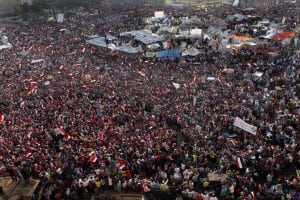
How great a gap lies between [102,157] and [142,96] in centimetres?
699

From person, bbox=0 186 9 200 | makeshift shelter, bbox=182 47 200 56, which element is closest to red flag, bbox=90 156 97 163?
person, bbox=0 186 9 200

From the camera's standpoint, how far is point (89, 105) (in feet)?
69.3

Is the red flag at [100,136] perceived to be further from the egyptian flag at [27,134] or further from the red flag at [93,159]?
the egyptian flag at [27,134]

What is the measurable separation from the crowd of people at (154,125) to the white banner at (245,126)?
0.33 meters

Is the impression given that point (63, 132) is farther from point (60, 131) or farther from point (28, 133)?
point (28, 133)

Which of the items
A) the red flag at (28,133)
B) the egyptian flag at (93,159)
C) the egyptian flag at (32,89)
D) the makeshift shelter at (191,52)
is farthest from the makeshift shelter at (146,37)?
the egyptian flag at (93,159)

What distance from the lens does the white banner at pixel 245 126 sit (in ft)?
54.0

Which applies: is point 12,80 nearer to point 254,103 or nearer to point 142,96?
point 142,96

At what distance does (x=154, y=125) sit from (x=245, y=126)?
480 cm

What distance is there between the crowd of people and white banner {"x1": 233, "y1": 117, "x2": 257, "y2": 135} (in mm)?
327

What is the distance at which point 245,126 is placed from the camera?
1666 centimetres

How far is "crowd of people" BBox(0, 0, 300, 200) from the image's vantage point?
48.0 feet

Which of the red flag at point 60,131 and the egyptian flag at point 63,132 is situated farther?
the red flag at point 60,131

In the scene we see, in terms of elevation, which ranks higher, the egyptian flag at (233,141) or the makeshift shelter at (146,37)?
the makeshift shelter at (146,37)
